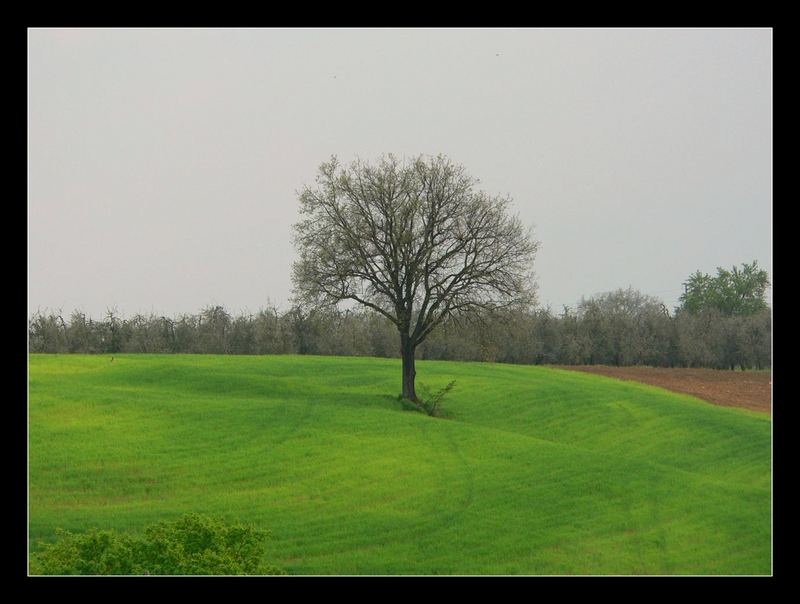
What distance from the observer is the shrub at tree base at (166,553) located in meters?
14.6

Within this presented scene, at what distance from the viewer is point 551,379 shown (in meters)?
49.6

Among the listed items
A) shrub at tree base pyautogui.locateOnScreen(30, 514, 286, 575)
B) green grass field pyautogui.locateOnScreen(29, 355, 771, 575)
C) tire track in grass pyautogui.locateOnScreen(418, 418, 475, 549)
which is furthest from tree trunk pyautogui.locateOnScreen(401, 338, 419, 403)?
shrub at tree base pyautogui.locateOnScreen(30, 514, 286, 575)

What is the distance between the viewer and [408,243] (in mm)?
35844

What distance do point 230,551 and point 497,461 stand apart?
1445 centimetres

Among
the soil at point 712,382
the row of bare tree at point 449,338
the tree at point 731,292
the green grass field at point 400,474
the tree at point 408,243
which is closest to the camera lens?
the green grass field at point 400,474

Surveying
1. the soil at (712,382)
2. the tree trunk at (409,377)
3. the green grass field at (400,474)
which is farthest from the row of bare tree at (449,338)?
the green grass field at (400,474)

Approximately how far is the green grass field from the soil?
7.75 meters

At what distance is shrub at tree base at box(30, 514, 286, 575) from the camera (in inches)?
577

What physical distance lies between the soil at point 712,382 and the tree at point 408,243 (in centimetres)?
1924

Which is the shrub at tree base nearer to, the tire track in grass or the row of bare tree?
the tire track in grass

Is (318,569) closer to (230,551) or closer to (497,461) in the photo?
(230,551)

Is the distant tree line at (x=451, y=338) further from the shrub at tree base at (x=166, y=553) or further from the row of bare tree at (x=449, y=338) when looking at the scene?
the shrub at tree base at (x=166, y=553)

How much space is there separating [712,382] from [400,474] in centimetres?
3825
